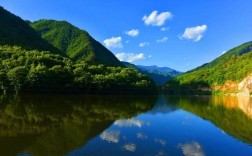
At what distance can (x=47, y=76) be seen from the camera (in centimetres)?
12025

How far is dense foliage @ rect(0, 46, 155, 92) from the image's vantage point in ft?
363

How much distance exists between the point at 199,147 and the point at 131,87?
123149mm

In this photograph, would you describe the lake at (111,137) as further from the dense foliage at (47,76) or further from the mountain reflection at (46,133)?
the dense foliage at (47,76)

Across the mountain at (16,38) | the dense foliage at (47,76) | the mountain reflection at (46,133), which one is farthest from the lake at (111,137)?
the mountain at (16,38)

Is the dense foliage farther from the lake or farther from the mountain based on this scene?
the lake

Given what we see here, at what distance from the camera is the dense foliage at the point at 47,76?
11050 cm

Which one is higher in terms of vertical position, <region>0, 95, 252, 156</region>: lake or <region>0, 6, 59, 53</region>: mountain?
<region>0, 6, 59, 53</region>: mountain

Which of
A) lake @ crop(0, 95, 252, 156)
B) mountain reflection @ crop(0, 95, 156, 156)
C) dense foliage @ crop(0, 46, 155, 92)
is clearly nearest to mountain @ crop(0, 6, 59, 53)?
dense foliage @ crop(0, 46, 155, 92)

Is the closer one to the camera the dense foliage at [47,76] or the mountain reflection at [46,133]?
the mountain reflection at [46,133]

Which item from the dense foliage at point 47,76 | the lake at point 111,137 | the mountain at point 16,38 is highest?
the mountain at point 16,38

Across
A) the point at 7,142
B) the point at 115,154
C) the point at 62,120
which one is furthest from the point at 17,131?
the point at 115,154

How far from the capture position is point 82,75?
429ft

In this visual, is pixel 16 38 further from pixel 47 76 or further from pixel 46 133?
pixel 46 133

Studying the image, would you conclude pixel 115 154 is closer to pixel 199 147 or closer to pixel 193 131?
pixel 199 147
